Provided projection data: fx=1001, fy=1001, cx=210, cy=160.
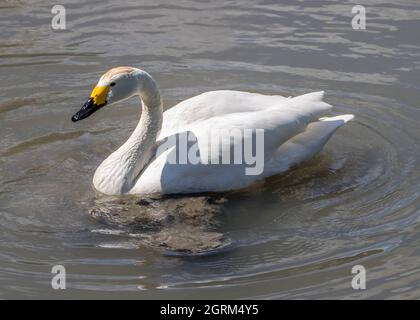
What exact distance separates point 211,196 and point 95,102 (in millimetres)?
1200

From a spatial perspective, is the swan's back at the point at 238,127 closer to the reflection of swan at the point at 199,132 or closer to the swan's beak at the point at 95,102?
the reflection of swan at the point at 199,132

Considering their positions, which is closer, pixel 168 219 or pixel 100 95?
pixel 168 219

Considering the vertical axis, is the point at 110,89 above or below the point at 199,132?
above

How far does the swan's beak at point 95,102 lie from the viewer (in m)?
7.74

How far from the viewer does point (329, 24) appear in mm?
11305

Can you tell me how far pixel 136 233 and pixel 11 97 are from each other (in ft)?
9.95

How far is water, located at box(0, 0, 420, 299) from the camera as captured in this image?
6914mm

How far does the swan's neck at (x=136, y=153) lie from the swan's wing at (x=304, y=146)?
3.25 ft

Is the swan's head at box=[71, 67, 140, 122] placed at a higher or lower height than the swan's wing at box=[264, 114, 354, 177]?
higher

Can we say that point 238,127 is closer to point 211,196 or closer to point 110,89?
point 211,196

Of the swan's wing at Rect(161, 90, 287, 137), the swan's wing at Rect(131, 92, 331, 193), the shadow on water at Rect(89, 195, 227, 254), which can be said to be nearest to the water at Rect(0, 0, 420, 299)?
the shadow on water at Rect(89, 195, 227, 254)

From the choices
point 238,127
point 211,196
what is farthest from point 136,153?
point 238,127

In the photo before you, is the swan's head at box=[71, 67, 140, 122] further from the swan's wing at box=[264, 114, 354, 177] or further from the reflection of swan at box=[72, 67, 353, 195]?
the swan's wing at box=[264, 114, 354, 177]

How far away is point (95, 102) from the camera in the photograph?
307 inches
